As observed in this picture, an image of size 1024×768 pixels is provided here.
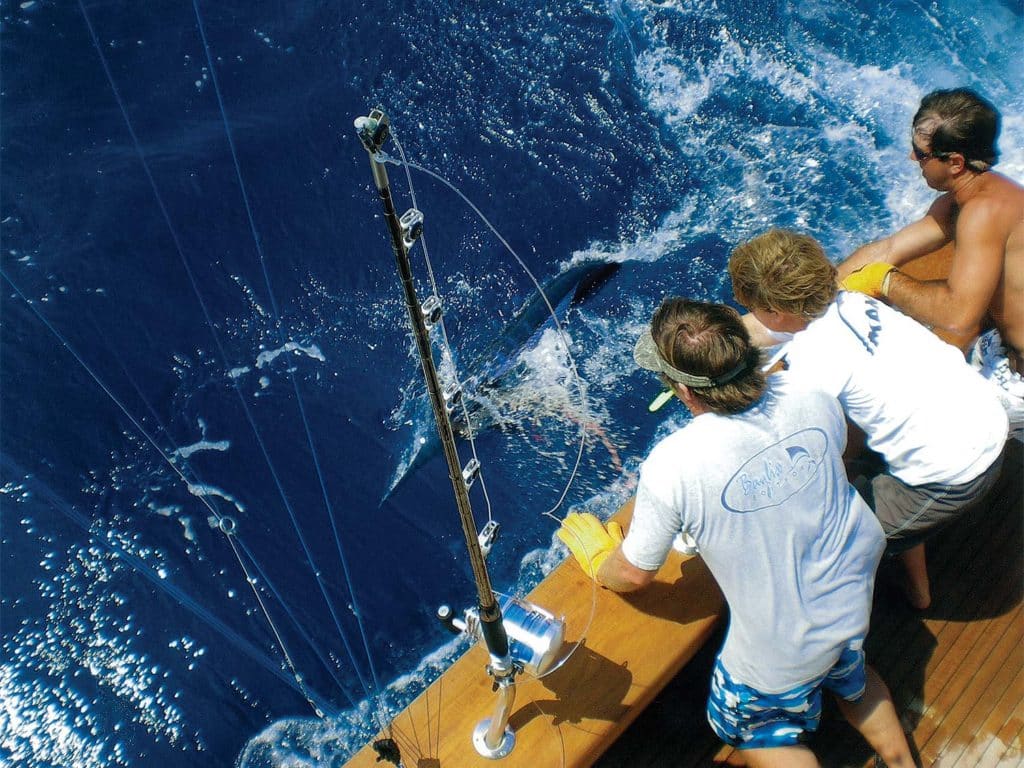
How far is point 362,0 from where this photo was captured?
539 centimetres

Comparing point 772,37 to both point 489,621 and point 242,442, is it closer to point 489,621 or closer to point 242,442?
point 242,442

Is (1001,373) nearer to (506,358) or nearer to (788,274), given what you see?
(788,274)

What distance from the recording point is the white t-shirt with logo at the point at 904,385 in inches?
79.4

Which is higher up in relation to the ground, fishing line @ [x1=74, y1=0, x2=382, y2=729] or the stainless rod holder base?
fishing line @ [x1=74, y1=0, x2=382, y2=729]

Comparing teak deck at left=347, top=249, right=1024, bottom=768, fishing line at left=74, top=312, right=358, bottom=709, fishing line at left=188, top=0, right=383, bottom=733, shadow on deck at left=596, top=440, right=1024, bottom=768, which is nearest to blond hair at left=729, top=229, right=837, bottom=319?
teak deck at left=347, top=249, right=1024, bottom=768

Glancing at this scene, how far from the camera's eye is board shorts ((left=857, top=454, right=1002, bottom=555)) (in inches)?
85.7

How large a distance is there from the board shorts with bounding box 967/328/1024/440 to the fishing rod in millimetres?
1785

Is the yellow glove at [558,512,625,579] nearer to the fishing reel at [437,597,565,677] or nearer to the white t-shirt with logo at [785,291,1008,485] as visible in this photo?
the fishing reel at [437,597,565,677]

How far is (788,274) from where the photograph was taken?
2.03 meters

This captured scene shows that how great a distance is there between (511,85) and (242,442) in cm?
291

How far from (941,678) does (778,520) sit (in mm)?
1471

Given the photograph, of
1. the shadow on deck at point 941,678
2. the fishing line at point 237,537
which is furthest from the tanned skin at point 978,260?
the fishing line at point 237,537

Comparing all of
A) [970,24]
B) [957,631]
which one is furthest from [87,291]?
[970,24]

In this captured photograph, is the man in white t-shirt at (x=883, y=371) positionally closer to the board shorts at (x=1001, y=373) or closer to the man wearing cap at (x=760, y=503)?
the man wearing cap at (x=760, y=503)
